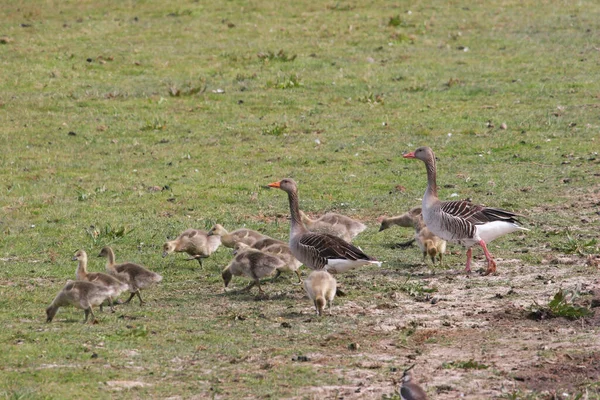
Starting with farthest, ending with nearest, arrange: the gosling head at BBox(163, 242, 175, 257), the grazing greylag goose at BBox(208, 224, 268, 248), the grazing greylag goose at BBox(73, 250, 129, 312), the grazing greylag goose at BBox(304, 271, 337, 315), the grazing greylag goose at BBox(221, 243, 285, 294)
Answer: the grazing greylag goose at BBox(208, 224, 268, 248) < the gosling head at BBox(163, 242, 175, 257) < the grazing greylag goose at BBox(221, 243, 285, 294) < the grazing greylag goose at BBox(73, 250, 129, 312) < the grazing greylag goose at BBox(304, 271, 337, 315)

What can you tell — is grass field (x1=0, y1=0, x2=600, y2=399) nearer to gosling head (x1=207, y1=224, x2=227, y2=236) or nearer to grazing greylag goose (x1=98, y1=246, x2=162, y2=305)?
grazing greylag goose (x1=98, y1=246, x2=162, y2=305)

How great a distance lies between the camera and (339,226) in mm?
13633

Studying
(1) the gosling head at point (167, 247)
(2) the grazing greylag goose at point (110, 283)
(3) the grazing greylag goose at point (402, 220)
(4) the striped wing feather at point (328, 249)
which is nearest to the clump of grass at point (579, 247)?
(3) the grazing greylag goose at point (402, 220)

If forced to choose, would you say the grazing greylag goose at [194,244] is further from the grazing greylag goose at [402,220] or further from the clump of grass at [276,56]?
the clump of grass at [276,56]

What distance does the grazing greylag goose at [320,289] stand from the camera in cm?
1077

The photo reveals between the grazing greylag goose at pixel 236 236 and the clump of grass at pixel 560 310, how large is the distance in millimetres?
4224

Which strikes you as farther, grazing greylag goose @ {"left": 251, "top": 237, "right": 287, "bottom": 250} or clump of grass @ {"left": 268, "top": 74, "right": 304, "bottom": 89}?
clump of grass @ {"left": 268, "top": 74, "right": 304, "bottom": 89}

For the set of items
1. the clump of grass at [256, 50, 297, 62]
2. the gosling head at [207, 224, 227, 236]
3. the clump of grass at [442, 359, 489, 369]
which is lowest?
the gosling head at [207, 224, 227, 236]

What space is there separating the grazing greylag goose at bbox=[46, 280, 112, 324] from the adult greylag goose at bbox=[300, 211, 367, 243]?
3.89 metres

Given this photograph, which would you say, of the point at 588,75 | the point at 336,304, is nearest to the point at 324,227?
the point at 336,304

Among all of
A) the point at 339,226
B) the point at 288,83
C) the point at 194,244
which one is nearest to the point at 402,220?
the point at 339,226

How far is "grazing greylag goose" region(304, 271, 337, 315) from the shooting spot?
1077 cm

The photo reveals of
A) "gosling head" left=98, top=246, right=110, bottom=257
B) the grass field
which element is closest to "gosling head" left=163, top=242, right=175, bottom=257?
the grass field

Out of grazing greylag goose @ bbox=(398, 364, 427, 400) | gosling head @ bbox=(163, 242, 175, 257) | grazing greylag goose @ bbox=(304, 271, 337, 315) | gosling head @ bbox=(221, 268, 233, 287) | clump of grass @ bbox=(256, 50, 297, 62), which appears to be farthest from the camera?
clump of grass @ bbox=(256, 50, 297, 62)
